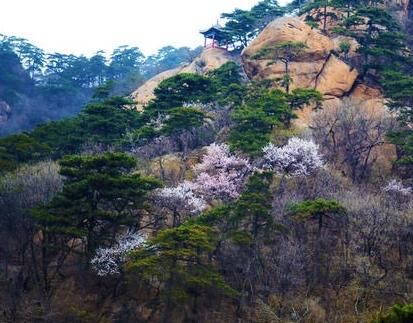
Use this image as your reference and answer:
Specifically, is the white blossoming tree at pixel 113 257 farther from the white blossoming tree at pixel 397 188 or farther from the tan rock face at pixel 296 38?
the tan rock face at pixel 296 38

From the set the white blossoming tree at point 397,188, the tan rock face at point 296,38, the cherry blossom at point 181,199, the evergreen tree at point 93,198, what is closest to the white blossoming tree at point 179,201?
the cherry blossom at point 181,199

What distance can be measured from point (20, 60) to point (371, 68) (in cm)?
4510

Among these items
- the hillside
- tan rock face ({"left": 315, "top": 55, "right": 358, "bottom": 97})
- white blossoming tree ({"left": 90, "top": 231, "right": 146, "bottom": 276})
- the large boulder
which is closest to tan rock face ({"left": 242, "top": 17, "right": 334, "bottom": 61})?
the large boulder

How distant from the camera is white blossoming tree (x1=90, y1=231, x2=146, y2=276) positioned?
22.6 meters

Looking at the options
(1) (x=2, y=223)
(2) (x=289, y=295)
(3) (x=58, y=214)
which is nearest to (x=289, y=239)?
(2) (x=289, y=295)

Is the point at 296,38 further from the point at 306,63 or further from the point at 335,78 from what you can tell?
the point at 335,78

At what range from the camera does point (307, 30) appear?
43250 millimetres

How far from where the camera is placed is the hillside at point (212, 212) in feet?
68.9

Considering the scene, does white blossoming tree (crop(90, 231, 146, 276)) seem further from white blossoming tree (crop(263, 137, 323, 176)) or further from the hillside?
white blossoming tree (crop(263, 137, 323, 176))

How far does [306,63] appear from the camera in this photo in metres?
42.1

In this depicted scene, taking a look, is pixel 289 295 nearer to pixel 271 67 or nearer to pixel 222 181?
pixel 222 181

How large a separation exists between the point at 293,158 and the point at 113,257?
11.7 metres

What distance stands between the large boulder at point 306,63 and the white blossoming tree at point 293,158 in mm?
11923

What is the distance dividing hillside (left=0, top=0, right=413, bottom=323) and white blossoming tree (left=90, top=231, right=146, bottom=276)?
6 cm
